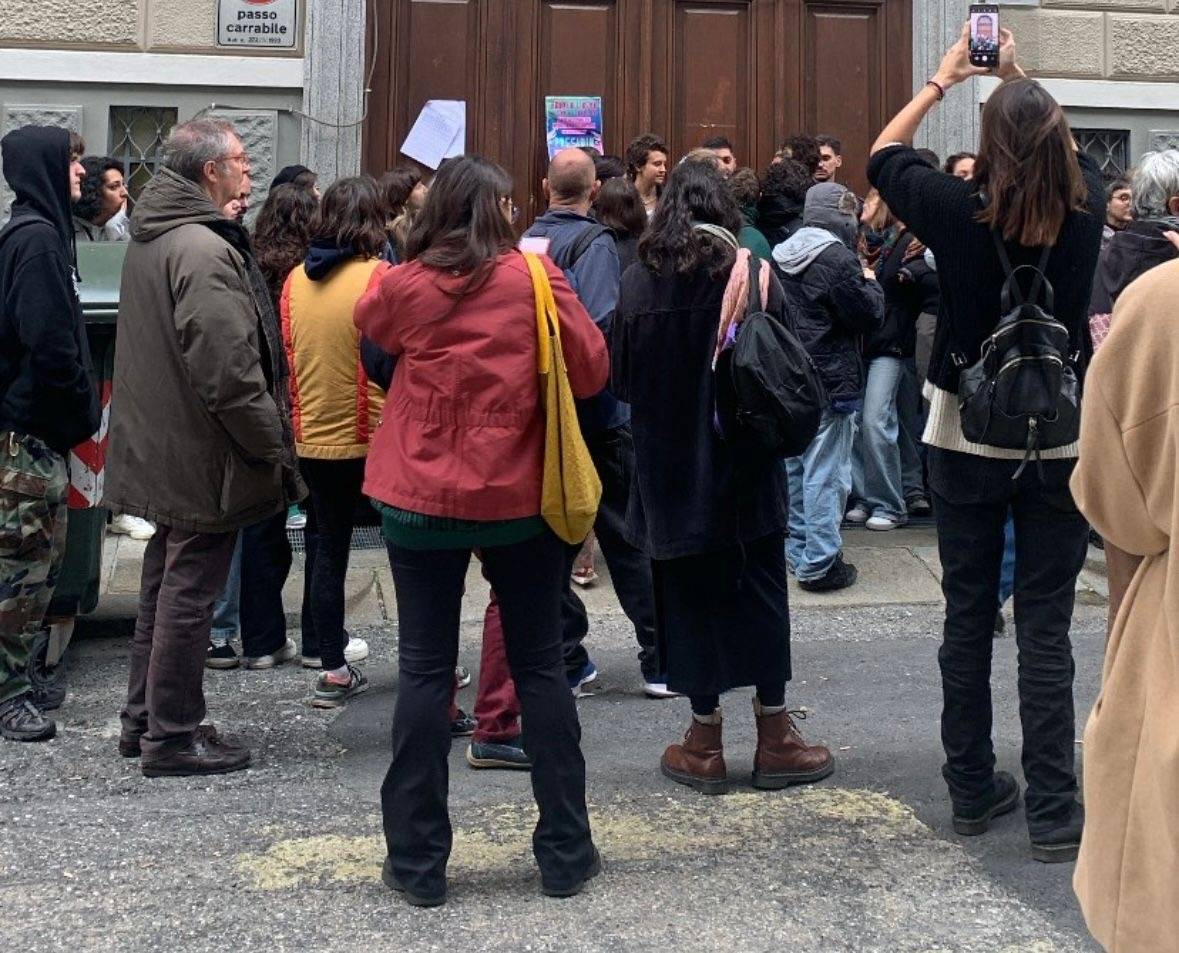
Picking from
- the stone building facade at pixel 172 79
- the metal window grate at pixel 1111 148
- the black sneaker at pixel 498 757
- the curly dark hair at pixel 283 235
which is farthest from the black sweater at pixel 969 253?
the metal window grate at pixel 1111 148

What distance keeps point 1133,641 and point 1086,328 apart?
2115 millimetres

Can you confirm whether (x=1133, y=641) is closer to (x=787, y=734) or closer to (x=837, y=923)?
(x=837, y=923)

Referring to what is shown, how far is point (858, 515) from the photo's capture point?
8594 millimetres

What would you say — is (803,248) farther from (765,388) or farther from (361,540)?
(765,388)

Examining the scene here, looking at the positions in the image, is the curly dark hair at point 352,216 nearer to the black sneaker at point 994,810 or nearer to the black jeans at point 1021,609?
the black jeans at point 1021,609

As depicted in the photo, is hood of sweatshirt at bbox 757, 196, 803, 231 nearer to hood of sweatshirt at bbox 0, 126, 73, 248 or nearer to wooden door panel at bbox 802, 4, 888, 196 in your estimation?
wooden door panel at bbox 802, 4, 888, 196

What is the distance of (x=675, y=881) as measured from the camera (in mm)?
4070

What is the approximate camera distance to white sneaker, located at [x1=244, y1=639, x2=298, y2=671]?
20.8 ft

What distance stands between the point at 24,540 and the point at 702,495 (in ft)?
7.80

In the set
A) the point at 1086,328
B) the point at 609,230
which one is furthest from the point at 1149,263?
the point at 609,230

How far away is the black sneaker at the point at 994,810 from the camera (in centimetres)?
439

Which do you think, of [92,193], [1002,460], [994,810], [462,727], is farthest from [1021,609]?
Result: [92,193]

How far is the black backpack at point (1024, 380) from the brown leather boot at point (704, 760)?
1.25 metres

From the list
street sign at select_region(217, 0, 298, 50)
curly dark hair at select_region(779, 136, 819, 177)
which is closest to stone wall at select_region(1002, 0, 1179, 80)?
curly dark hair at select_region(779, 136, 819, 177)
